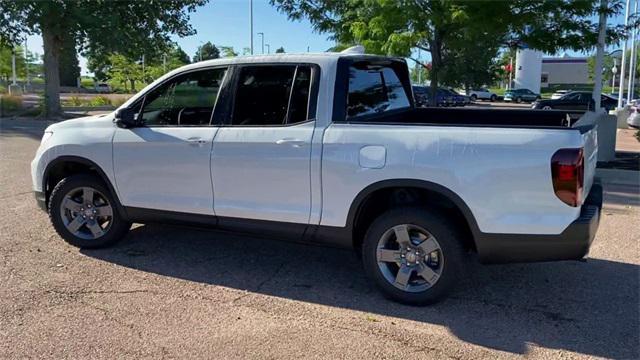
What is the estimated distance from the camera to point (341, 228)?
4418 millimetres

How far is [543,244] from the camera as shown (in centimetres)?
391

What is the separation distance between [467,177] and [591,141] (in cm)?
111

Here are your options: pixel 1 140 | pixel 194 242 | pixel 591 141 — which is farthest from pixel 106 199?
pixel 1 140

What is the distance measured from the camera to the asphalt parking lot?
3.66 m

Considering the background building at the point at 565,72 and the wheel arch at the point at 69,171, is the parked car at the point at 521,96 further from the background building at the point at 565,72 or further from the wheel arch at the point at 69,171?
the wheel arch at the point at 69,171

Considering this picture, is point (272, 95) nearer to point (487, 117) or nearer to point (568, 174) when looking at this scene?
point (487, 117)

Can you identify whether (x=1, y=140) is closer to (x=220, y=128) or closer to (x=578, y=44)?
(x=220, y=128)

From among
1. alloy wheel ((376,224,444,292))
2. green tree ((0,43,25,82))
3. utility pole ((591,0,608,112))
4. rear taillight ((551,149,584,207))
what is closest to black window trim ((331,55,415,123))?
alloy wheel ((376,224,444,292))

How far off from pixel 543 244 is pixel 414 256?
2.96ft

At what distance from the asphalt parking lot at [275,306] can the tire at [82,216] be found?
0.48ft

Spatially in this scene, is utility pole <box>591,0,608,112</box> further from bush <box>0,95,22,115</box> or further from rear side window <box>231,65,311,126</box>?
bush <box>0,95,22,115</box>

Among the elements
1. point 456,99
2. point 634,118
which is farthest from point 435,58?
point 456,99

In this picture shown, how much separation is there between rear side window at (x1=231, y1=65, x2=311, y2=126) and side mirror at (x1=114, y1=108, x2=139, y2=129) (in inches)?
38.6

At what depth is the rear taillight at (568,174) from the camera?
372 centimetres
